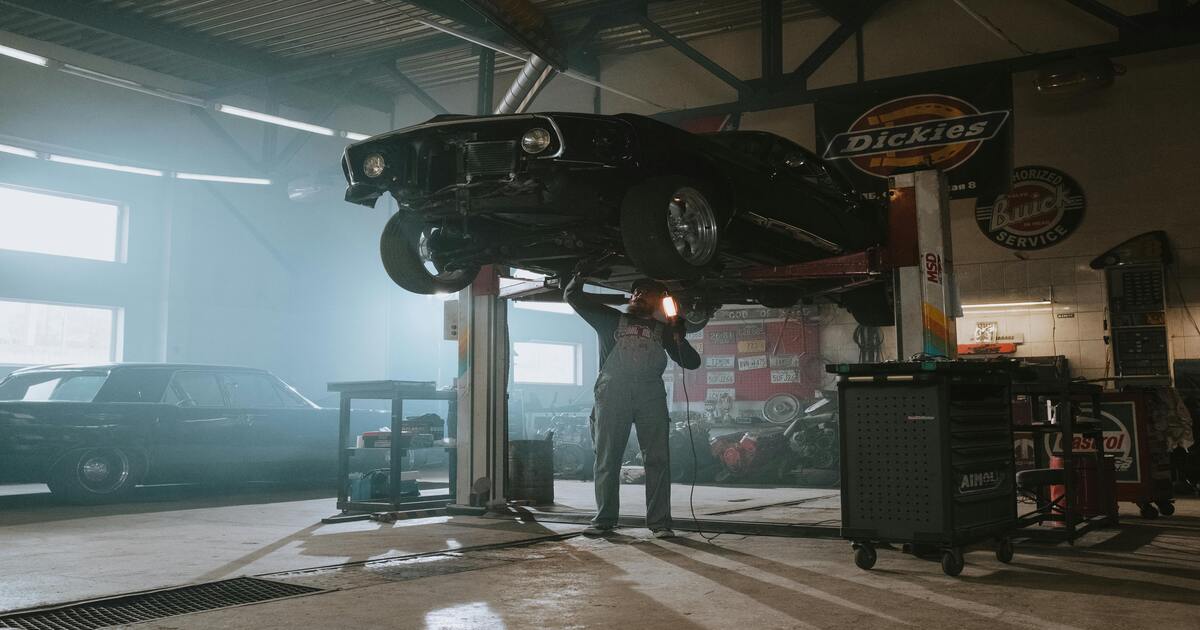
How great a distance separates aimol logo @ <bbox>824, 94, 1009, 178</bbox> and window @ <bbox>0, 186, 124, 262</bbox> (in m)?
9.32

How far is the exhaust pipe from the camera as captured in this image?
33.9 feet

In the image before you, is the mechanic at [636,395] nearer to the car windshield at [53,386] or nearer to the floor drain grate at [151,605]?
the floor drain grate at [151,605]

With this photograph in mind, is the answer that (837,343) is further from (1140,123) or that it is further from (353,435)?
(353,435)

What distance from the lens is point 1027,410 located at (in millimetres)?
9680

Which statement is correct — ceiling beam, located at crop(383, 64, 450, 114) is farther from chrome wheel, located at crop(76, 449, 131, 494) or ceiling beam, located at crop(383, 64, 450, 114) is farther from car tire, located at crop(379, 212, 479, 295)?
car tire, located at crop(379, 212, 479, 295)

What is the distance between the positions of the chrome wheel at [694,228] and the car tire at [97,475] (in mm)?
5593

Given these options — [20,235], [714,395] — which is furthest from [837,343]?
[20,235]

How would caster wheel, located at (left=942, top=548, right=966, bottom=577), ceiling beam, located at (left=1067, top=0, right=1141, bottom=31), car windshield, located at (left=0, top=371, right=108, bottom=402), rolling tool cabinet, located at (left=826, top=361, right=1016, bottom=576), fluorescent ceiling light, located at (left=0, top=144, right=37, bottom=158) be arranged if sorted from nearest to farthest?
caster wheel, located at (left=942, top=548, right=966, bottom=577)
rolling tool cabinet, located at (left=826, top=361, right=1016, bottom=576)
car windshield, located at (left=0, top=371, right=108, bottom=402)
ceiling beam, located at (left=1067, top=0, right=1141, bottom=31)
fluorescent ceiling light, located at (left=0, top=144, right=37, bottom=158)

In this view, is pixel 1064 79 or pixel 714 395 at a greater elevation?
pixel 1064 79

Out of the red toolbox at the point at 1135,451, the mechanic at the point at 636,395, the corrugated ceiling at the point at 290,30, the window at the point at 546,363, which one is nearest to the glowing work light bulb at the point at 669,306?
the mechanic at the point at 636,395

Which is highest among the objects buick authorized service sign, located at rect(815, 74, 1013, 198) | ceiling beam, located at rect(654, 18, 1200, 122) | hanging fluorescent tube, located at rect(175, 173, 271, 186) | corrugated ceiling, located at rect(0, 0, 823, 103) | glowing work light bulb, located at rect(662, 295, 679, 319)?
corrugated ceiling, located at rect(0, 0, 823, 103)

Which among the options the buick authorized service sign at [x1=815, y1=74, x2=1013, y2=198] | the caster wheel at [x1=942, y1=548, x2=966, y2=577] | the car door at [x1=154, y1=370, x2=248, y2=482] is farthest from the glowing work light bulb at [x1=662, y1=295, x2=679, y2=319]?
the car door at [x1=154, y1=370, x2=248, y2=482]

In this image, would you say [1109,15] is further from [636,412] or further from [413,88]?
[413,88]

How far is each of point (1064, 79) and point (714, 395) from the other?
18.9 ft
